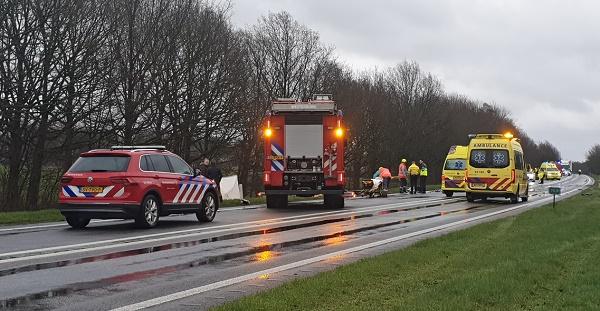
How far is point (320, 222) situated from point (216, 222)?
2.63 m

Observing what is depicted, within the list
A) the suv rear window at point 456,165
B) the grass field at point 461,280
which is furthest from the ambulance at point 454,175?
the grass field at point 461,280

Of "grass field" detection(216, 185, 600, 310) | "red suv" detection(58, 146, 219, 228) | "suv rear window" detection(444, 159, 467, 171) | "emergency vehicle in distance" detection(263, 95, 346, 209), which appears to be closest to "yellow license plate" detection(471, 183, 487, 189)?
"suv rear window" detection(444, 159, 467, 171)

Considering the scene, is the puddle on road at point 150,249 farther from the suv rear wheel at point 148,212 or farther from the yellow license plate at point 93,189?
the yellow license plate at point 93,189

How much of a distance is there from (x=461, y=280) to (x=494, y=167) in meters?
19.3

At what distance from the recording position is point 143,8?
3011cm

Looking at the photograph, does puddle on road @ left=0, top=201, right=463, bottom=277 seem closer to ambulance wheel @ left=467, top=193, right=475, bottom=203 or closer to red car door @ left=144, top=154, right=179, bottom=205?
red car door @ left=144, top=154, right=179, bottom=205

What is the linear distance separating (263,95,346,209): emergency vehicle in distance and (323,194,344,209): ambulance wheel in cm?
56

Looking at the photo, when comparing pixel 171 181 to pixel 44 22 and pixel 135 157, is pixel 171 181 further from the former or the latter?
pixel 44 22

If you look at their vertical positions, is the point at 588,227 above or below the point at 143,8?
below

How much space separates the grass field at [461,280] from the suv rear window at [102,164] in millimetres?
6504

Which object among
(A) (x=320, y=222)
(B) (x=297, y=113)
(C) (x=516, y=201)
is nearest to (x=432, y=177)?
(C) (x=516, y=201)

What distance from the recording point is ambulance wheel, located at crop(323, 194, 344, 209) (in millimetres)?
21219

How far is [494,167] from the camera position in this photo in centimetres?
2547

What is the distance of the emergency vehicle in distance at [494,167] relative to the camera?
25328 mm
